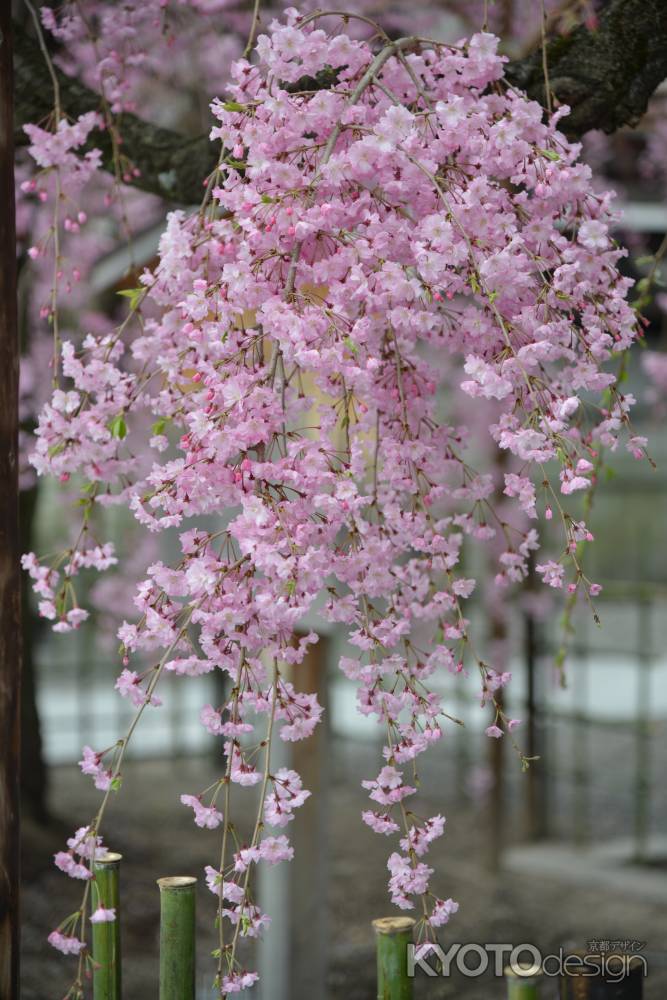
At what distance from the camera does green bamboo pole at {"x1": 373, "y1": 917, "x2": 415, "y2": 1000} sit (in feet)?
5.94

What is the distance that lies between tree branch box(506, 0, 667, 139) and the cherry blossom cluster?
0.39m

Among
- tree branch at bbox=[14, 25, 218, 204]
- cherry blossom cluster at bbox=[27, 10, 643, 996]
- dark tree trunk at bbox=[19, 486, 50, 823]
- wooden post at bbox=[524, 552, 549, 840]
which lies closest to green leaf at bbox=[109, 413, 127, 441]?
cherry blossom cluster at bbox=[27, 10, 643, 996]

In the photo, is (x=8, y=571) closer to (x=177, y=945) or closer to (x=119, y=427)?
(x=119, y=427)

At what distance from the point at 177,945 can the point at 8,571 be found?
66cm

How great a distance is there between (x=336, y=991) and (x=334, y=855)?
180 cm

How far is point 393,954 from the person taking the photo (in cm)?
181

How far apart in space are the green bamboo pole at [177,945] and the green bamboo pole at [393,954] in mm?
309

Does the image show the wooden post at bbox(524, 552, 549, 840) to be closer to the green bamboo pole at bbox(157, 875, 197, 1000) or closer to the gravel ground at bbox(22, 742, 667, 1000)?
the gravel ground at bbox(22, 742, 667, 1000)

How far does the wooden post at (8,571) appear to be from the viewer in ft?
5.94

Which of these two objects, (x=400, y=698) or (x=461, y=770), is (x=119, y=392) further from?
(x=461, y=770)

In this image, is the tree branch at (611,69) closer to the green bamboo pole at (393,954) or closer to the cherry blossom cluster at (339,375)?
the cherry blossom cluster at (339,375)

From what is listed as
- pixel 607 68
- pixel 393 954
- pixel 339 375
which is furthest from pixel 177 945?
pixel 607 68

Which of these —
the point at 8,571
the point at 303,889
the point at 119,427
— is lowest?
the point at 303,889

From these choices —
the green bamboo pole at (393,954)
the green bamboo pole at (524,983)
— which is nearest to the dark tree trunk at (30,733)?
the green bamboo pole at (393,954)
